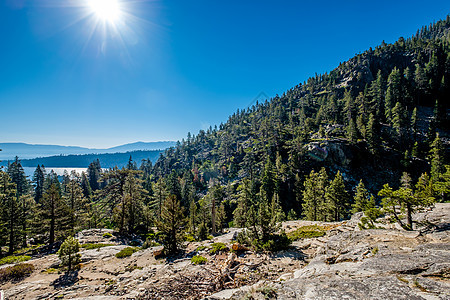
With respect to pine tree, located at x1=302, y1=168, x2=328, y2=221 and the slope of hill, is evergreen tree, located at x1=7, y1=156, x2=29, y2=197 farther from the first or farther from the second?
pine tree, located at x1=302, y1=168, x2=328, y2=221

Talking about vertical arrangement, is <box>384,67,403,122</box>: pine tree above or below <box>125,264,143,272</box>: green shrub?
above

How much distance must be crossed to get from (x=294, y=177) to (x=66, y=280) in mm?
71199

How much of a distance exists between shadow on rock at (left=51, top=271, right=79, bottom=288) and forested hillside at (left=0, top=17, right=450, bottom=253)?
687cm

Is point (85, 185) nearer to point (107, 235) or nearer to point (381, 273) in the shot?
point (107, 235)

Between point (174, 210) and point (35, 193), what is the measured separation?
98.5 m

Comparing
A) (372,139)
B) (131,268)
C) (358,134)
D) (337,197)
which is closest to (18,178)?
(131,268)

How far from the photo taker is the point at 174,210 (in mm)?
18594

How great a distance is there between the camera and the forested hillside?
85.5 feet

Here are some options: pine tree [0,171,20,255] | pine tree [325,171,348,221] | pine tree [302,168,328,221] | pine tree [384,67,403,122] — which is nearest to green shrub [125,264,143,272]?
pine tree [0,171,20,255]

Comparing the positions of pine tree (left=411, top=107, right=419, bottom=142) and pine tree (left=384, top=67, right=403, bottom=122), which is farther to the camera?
pine tree (left=384, top=67, right=403, bottom=122)

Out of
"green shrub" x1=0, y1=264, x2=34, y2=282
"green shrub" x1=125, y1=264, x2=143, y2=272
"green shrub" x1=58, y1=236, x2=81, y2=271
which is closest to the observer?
"green shrub" x1=0, y1=264, x2=34, y2=282

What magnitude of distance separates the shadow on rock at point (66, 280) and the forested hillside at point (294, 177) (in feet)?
22.5

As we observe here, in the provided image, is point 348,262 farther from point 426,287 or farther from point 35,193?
point 35,193

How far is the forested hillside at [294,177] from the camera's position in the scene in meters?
26.1
